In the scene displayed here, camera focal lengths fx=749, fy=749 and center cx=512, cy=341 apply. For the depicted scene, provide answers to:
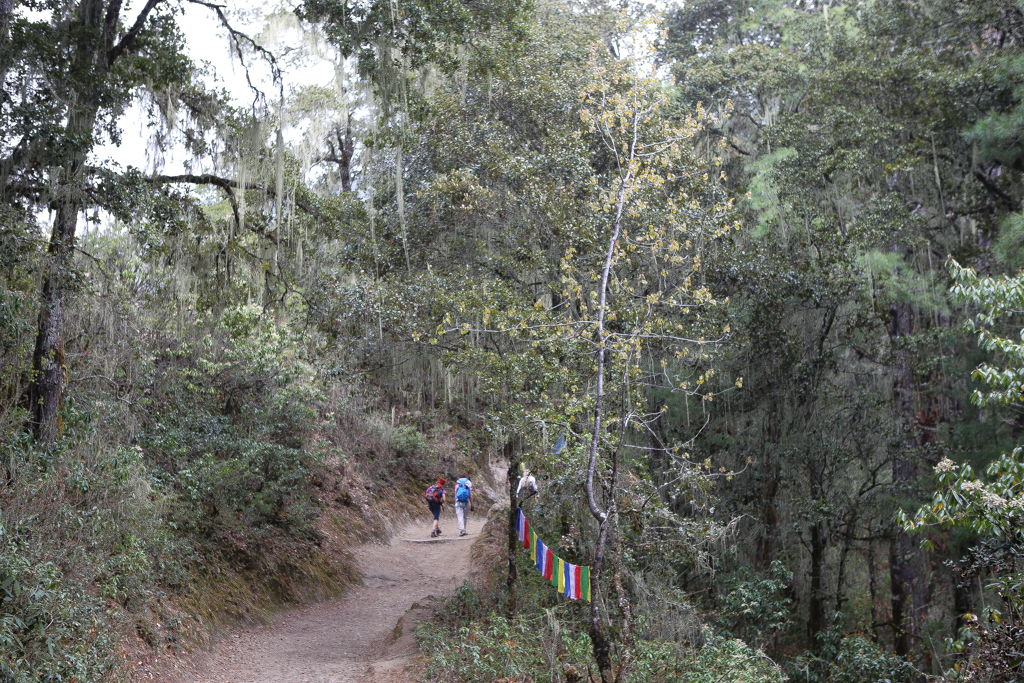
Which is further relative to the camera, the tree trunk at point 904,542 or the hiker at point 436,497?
the hiker at point 436,497

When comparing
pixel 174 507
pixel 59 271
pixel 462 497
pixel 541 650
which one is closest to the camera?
pixel 59 271

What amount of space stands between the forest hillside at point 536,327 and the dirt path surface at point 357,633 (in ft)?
1.58

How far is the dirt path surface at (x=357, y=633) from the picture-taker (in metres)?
8.58

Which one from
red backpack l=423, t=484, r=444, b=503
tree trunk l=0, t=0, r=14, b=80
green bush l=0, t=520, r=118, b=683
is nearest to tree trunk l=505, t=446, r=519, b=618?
green bush l=0, t=520, r=118, b=683

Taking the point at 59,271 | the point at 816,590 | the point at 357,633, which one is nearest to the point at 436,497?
the point at 357,633

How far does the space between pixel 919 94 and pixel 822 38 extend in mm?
3846

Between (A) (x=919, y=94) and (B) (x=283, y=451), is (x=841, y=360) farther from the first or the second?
(B) (x=283, y=451)

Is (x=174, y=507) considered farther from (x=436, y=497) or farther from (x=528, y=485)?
(x=436, y=497)

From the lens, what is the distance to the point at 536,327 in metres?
7.66

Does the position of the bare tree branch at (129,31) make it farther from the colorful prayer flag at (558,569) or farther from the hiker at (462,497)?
the hiker at (462,497)

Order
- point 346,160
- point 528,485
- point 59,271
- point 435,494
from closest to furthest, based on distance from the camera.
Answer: point 59,271 < point 528,485 < point 435,494 < point 346,160

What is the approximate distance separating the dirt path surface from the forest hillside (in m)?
0.48

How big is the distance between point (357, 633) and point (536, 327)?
6.04 metres

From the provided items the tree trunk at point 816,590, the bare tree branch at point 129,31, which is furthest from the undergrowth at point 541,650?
the bare tree branch at point 129,31
